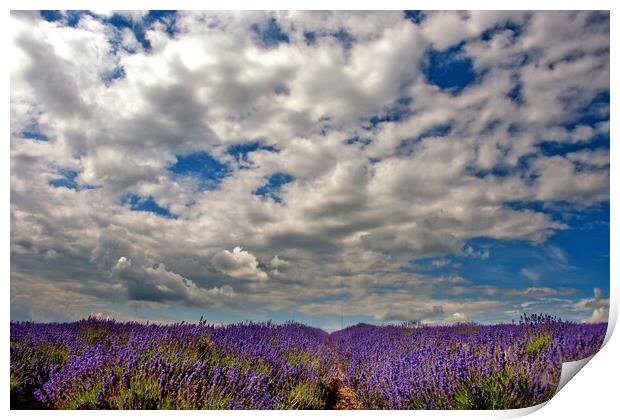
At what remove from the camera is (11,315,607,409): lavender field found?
2.87 meters

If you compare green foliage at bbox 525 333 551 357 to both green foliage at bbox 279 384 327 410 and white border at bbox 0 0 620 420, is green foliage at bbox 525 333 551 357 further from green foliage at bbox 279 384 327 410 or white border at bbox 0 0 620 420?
green foliage at bbox 279 384 327 410

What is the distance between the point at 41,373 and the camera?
325 centimetres

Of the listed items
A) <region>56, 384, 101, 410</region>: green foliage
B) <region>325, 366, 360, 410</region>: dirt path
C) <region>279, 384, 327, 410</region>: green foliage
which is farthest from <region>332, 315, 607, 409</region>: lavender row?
<region>56, 384, 101, 410</region>: green foliage

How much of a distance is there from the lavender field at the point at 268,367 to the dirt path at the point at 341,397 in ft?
0.05

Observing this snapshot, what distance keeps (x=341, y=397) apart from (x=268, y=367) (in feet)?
2.55

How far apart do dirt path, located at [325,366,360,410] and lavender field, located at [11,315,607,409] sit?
0.02 m

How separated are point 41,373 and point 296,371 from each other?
1.65 meters

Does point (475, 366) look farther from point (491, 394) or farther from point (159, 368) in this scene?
point (159, 368)

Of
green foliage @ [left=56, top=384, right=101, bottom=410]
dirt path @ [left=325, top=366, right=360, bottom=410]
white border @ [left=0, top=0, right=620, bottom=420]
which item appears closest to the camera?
green foliage @ [left=56, top=384, right=101, bottom=410]

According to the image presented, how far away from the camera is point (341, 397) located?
3.87 metres
